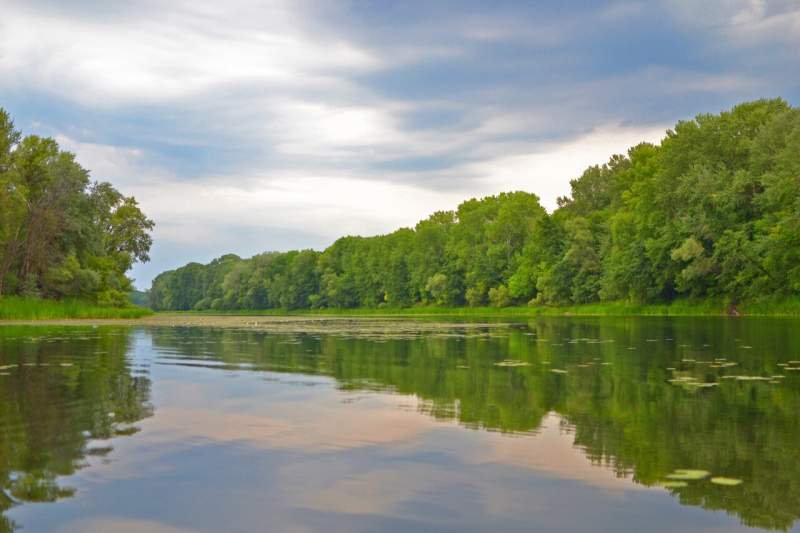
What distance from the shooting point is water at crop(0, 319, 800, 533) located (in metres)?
5.70

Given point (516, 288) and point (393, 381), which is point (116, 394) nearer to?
point (393, 381)

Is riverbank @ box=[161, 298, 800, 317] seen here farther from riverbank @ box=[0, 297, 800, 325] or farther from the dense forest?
the dense forest

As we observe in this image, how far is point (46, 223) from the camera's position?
56.0m

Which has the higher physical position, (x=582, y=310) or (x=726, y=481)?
(x=582, y=310)

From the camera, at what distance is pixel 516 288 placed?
352ft

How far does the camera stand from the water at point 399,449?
18.7 ft

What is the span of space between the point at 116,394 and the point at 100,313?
167 ft

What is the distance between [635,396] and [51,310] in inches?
2054

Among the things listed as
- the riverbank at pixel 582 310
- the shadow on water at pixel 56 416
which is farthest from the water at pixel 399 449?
the riverbank at pixel 582 310

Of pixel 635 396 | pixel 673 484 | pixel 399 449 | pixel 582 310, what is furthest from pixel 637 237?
pixel 673 484

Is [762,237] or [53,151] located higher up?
[53,151]

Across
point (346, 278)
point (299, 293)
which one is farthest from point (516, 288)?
point (299, 293)

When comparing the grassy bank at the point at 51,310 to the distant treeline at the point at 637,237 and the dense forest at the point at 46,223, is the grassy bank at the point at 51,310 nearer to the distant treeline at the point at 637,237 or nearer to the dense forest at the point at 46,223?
the dense forest at the point at 46,223

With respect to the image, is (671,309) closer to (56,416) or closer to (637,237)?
(637,237)
